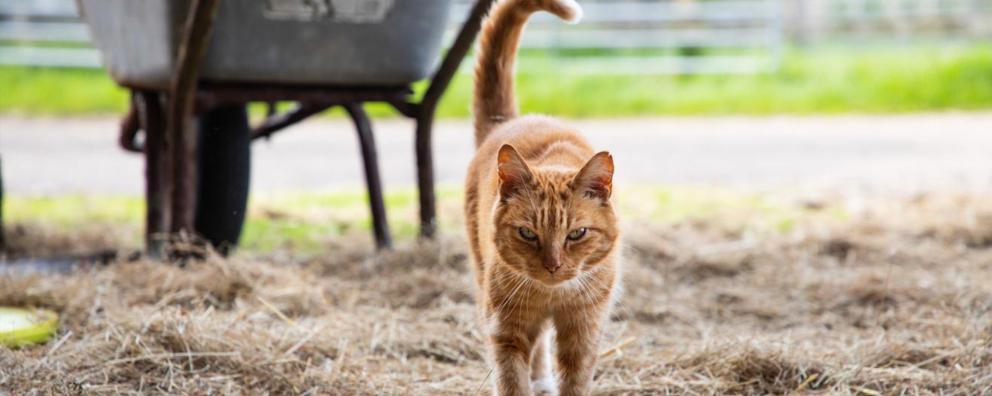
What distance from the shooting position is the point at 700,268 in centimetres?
377

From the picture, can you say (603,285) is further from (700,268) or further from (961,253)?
(961,253)

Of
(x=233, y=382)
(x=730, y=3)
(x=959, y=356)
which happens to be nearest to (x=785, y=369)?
(x=959, y=356)

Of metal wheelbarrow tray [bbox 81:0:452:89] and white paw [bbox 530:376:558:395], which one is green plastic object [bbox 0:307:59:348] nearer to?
metal wheelbarrow tray [bbox 81:0:452:89]

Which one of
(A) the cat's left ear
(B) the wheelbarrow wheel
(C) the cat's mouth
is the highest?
(A) the cat's left ear

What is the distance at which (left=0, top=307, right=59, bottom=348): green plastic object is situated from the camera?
260 centimetres

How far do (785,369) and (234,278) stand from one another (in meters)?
1.57

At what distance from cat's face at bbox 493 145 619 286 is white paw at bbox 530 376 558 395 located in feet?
1.50

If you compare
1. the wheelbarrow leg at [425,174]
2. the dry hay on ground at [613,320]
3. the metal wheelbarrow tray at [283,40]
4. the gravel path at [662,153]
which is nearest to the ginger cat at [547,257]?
the dry hay on ground at [613,320]

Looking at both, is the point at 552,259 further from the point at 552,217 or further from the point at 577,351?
the point at 577,351

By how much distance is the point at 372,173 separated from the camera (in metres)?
3.78

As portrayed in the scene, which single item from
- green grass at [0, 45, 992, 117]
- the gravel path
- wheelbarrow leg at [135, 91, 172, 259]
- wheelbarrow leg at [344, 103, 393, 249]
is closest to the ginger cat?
wheelbarrow leg at [344, 103, 393, 249]

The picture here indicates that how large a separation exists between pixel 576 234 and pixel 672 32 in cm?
877

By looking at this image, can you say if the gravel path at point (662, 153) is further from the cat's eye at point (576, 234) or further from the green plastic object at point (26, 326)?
the cat's eye at point (576, 234)

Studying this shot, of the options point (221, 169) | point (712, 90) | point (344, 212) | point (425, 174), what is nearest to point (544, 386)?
point (425, 174)
